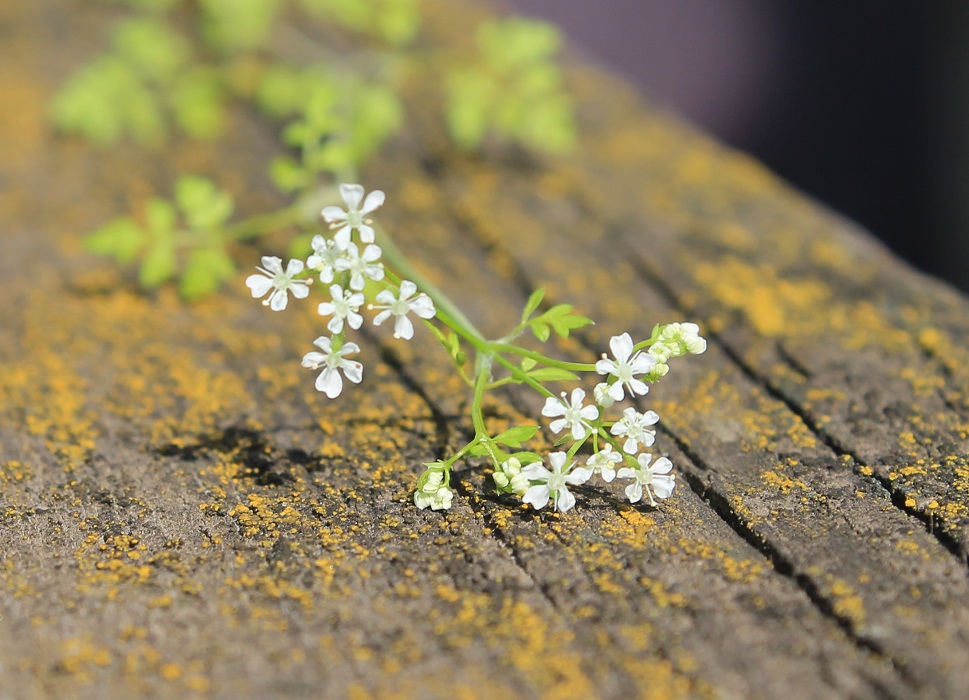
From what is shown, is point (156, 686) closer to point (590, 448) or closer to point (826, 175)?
point (590, 448)

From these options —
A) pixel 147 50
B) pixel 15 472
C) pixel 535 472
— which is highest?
pixel 535 472

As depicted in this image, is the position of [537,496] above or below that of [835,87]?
below

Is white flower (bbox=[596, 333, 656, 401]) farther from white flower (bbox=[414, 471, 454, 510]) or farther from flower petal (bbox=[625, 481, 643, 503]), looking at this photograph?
white flower (bbox=[414, 471, 454, 510])

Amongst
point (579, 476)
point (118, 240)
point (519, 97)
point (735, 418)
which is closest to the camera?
point (579, 476)

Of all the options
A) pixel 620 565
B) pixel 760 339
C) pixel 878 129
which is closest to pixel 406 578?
pixel 620 565

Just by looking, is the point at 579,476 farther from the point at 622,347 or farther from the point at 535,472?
the point at 622,347

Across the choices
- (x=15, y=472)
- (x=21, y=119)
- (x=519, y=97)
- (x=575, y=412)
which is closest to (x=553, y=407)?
(x=575, y=412)
